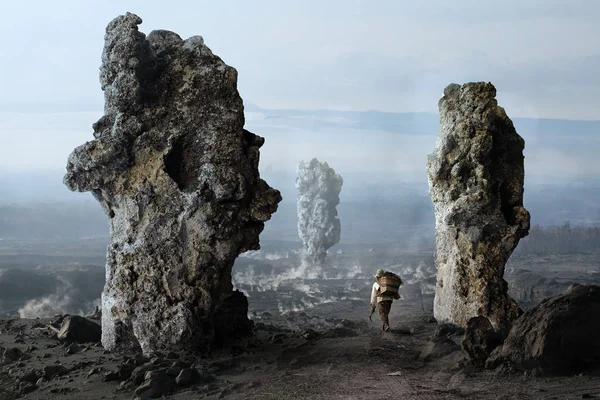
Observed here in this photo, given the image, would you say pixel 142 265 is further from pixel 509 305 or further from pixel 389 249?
pixel 389 249

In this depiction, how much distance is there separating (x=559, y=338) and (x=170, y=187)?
25.3ft

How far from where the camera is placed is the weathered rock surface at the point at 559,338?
930 cm

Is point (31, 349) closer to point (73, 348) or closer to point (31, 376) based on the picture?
point (73, 348)

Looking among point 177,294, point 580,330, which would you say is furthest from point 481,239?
point 177,294

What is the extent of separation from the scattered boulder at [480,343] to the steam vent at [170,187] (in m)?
5.08

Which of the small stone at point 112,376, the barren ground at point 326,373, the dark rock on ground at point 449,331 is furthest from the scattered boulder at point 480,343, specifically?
the small stone at point 112,376

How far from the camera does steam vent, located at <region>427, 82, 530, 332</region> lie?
14.6 metres

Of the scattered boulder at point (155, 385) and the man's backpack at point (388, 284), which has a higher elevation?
the man's backpack at point (388, 284)

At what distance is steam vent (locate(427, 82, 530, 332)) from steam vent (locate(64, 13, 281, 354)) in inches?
159

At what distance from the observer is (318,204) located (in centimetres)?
5362

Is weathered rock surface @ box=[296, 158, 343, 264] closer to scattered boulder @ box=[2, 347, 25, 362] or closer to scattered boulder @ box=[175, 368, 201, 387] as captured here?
scattered boulder @ box=[2, 347, 25, 362]

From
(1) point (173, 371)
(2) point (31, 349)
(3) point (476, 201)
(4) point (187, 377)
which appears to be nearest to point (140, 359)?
(1) point (173, 371)

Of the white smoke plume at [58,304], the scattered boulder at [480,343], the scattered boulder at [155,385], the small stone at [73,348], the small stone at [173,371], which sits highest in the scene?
the scattered boulder at [480,343]

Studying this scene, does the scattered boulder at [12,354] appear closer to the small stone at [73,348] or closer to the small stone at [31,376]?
the small stone at [73,348]
